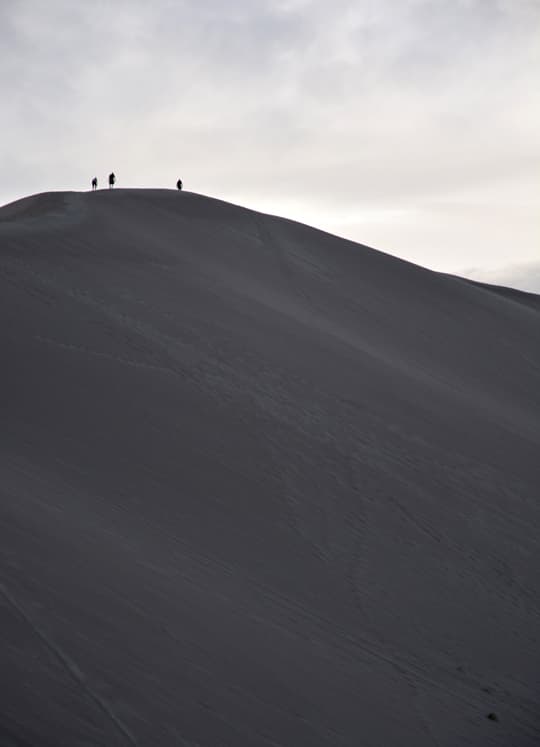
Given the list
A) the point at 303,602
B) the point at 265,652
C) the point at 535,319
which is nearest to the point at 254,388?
the point at 303,602

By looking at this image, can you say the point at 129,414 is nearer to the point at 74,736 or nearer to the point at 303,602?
the point at 303,602

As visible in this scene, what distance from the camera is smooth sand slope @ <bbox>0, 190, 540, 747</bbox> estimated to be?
492 cm

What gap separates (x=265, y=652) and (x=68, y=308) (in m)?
6.22

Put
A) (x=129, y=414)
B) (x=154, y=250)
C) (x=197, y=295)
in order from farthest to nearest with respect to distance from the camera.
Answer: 1. (x=154, y=250)
2. (x=197, y=295)
3. (x=129, y=414)

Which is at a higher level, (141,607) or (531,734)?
(141,607)

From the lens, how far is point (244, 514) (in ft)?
24.9

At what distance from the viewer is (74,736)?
4.00m

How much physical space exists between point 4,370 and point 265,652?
179 inches

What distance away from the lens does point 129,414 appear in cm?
862

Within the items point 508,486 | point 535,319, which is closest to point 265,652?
point 508,486

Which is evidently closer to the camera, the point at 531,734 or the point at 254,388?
the point at 531,734

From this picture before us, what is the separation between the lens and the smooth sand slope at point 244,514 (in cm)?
492

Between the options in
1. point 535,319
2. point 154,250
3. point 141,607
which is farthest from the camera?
point 535,319

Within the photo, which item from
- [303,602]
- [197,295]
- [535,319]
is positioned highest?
[535,319]
